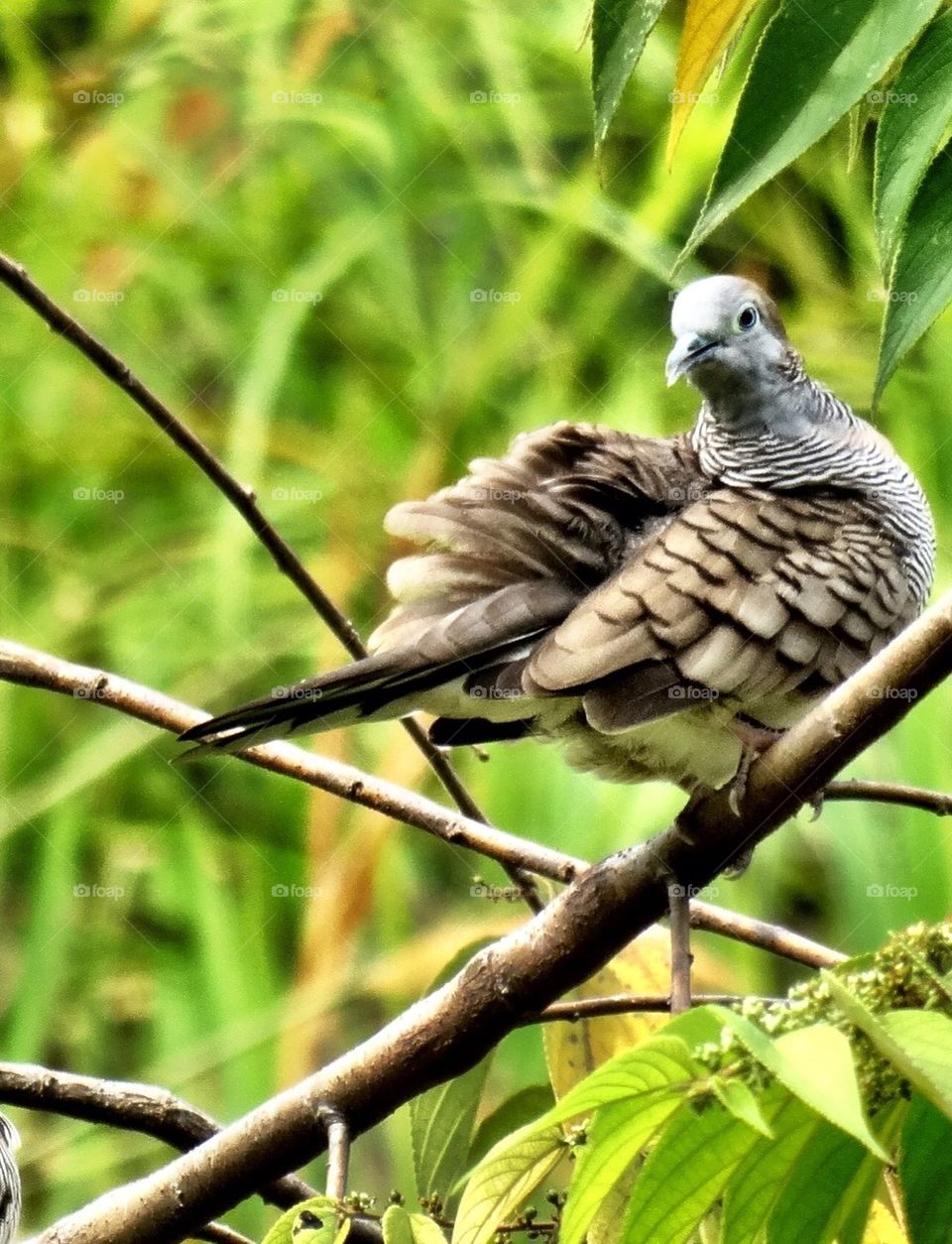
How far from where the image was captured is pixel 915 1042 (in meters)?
0.42

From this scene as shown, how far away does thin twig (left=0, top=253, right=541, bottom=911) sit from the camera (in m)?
0.82

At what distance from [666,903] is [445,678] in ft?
0.94

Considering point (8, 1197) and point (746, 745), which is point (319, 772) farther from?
point (8, 1197)

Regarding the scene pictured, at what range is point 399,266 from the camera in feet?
7.47

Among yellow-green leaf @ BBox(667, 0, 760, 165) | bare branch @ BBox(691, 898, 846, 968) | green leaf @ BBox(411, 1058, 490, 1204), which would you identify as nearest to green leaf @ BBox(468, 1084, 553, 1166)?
green leaf @ BBox(411, 1058, 490, 1204)

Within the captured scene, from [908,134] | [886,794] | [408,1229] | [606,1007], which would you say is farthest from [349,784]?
[908,134]

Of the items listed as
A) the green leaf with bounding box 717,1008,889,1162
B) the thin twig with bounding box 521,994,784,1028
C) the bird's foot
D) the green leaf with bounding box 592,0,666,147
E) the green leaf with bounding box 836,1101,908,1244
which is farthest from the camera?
the thin twig with bounding box 521,994,784,1028

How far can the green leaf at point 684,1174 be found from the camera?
45 cm

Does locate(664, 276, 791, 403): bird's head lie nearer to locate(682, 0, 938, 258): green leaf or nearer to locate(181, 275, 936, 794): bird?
locate(181, 275, 936, 794): bird

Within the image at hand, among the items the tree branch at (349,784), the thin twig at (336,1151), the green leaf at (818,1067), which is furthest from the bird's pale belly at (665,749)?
the green leaf at (818,1067)

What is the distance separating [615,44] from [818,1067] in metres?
0.38

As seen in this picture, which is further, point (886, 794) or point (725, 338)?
point (725, 338)

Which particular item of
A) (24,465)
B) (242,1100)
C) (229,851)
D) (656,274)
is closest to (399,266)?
(656,274)

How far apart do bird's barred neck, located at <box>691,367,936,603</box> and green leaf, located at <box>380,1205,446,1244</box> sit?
684mm
